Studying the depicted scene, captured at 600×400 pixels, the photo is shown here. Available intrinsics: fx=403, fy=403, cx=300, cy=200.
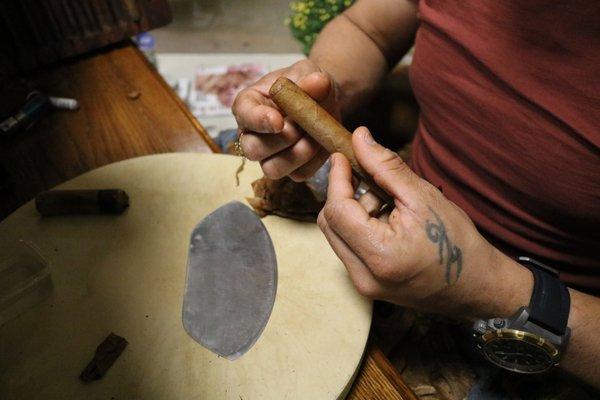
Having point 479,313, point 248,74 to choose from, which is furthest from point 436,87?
point 248,74

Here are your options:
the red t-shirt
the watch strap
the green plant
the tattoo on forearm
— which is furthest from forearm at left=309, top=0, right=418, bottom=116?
the green plant

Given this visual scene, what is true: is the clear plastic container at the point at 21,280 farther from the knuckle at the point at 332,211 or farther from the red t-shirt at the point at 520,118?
the red t-shirt at the point at 520,118

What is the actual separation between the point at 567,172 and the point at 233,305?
83cm

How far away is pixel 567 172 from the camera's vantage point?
36.8 inches

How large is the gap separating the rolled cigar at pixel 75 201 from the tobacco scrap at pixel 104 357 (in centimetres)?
36

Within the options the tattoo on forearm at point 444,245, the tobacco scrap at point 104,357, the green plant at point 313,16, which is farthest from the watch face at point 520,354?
the green plant at point 313,16

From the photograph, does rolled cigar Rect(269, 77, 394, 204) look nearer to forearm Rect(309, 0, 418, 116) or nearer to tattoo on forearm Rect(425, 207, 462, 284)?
tattoo on forearm Rect(425, 207, 462, 284)

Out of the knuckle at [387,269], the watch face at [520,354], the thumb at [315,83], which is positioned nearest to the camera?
the knuckle at [387,269]

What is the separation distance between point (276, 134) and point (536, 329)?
732 mm

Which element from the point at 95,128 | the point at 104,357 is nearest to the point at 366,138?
the point at 104,357

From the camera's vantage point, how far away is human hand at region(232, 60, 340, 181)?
38.0 inches

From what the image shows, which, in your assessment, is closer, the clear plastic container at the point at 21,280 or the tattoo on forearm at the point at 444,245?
the tattoo on forearm at the point at 444,245

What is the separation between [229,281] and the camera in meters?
0.98

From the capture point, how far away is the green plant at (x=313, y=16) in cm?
→ 259
